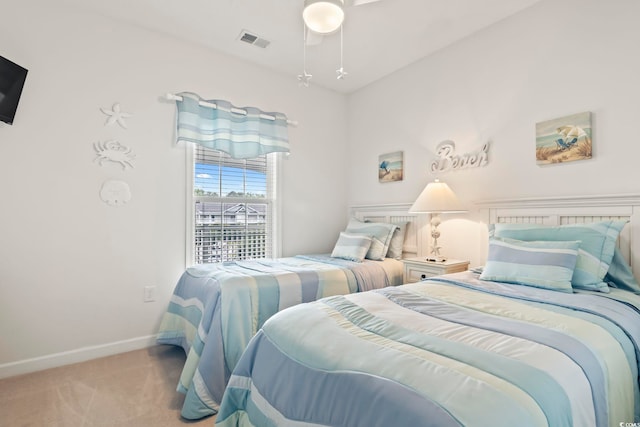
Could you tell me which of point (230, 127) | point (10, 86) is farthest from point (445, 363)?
point (10, 86)

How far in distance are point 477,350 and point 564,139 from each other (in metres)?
1.96

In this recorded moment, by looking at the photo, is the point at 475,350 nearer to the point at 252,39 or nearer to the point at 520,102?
the point at 520,102

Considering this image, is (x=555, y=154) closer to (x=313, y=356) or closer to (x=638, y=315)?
Answer: (x=638, y=315)

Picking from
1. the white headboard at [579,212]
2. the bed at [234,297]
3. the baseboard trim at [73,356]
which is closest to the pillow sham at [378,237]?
the bed at [234,297]

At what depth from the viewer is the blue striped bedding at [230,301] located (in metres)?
1.86

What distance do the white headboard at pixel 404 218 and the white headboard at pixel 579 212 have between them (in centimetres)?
72

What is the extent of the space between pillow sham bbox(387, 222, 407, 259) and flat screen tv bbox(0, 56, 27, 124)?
313 cm

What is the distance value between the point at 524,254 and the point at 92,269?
3066 millimetres

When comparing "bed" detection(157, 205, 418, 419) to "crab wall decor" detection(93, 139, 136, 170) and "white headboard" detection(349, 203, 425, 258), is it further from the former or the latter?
"crab wall decor" detection(93, 139, 136, 170)

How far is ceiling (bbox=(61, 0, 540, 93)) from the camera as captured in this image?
2418 mm

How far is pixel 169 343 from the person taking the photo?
8.43 ft

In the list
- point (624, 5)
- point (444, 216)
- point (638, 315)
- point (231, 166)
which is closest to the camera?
point (638, 315)

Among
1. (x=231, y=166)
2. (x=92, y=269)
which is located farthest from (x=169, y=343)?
(x=231, y=166)

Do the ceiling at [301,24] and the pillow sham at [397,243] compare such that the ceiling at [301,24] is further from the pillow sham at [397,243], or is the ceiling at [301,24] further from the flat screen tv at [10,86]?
the pillow sham at [397,243]
